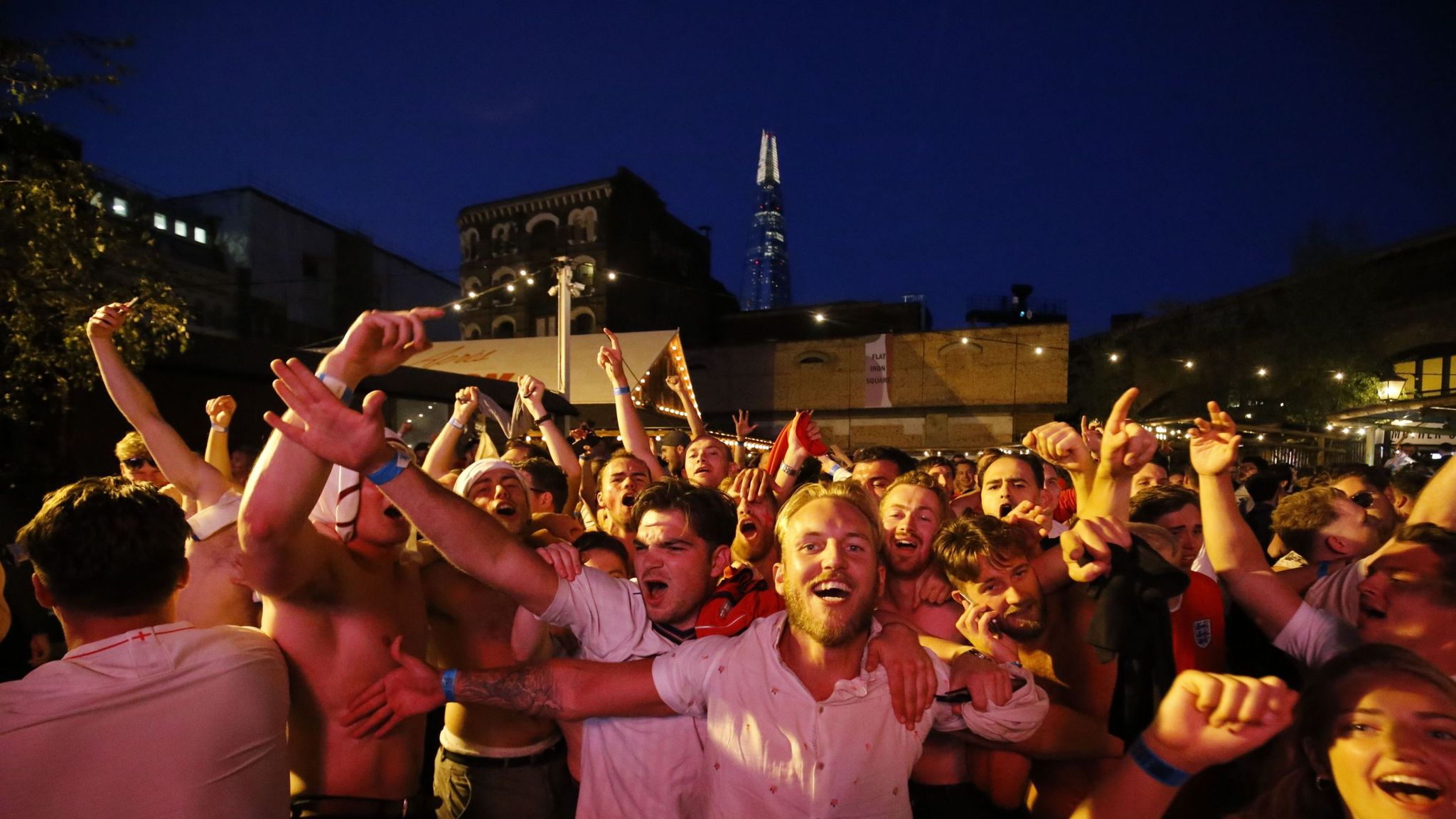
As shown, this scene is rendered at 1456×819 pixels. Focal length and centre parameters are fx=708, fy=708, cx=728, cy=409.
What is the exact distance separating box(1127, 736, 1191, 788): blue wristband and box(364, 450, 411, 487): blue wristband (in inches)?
83.9

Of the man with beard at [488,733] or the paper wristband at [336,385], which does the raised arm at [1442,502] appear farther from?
the paper wristband at [336,385]

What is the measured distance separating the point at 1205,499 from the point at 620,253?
1326 inches

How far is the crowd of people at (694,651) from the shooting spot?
176 cm

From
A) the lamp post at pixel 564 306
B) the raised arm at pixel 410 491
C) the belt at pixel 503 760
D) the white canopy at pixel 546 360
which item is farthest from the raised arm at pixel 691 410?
the white canopy at pixel 546 360

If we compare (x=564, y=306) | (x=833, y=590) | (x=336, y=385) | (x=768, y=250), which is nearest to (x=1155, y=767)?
(x=833, y=590)

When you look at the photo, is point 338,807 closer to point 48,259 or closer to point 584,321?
point 48,259

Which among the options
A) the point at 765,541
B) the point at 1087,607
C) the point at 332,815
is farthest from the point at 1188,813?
the point at 332,815

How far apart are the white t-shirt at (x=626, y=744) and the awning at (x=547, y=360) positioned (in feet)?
50.7

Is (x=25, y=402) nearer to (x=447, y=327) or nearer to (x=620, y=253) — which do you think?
(x=620, y=253)

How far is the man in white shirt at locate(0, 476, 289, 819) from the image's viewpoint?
5.72 ft

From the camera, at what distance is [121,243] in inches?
277

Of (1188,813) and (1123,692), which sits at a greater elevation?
(1123,692)

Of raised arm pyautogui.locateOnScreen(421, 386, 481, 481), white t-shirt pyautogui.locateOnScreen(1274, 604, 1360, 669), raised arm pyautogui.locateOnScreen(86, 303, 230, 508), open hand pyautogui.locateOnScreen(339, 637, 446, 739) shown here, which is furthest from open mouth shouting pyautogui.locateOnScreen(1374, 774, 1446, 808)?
raised arm pyautogui.locateOnScreen(421, 386, 481, 481)

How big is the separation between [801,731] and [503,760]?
60.3 inches
